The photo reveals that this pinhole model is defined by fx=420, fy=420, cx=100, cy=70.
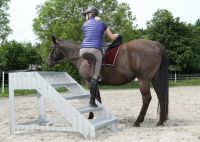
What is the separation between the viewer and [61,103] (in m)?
7.10

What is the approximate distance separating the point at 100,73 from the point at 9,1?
31286mm

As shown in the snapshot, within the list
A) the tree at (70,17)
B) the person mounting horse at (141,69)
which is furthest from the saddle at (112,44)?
the tree at (70,17)

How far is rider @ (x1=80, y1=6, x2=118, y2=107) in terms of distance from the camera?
7.57 m

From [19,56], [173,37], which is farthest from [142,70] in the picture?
[173,37]

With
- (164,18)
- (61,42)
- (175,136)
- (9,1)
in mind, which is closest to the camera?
(175,136)

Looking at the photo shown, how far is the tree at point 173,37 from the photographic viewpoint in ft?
176

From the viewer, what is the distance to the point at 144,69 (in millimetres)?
8156

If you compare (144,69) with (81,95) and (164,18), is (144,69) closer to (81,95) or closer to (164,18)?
(81,95)

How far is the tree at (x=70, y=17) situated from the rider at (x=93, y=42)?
28.2 meters

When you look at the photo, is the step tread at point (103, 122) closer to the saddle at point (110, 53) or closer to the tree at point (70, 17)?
the saddle at point (110, 53)

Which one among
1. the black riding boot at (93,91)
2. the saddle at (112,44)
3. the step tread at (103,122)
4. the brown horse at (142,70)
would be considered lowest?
the step tread at (103,122)

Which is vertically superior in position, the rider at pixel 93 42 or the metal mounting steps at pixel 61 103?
the rider at pixel 93 42

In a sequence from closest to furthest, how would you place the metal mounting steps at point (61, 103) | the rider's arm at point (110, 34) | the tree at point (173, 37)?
the metal mounting steps at point (61, 103), the rider's arm at point (110, 34), the tree at point (173, 37)

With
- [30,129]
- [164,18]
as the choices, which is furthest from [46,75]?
[164,18]
